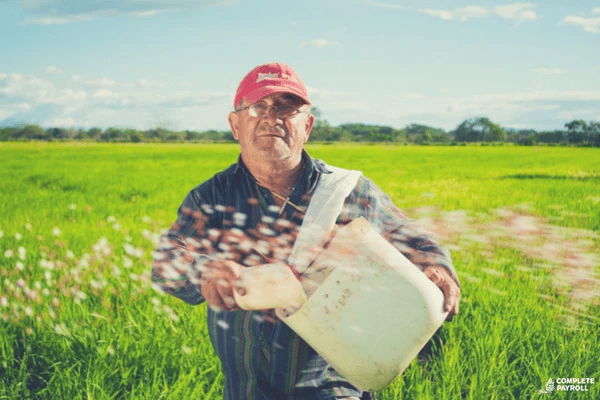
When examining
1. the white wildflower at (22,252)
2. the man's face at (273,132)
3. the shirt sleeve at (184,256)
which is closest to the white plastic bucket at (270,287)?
the shirt sleeve at (184,256)

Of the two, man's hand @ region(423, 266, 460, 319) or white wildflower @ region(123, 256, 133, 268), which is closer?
man's hand @ region(423, 266, 460, 319)

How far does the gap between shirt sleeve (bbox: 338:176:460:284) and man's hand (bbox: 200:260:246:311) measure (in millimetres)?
523

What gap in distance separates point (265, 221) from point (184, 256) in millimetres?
322

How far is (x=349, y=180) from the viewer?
1648 mm

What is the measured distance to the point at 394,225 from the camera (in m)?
1.77

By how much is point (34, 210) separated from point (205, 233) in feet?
19.8

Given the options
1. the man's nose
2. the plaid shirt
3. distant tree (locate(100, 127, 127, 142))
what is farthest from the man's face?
distant tree (locate(100, 127, 127, 142))

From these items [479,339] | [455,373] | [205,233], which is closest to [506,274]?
[479,339]

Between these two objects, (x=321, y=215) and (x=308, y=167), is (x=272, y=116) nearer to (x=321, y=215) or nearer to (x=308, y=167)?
(x=308, y=167)

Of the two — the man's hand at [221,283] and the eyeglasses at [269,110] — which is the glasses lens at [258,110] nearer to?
the eyeglasses at [269,110]

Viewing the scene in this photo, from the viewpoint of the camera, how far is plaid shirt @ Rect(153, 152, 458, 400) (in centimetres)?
161

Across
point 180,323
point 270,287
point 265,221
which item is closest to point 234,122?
point 265,221

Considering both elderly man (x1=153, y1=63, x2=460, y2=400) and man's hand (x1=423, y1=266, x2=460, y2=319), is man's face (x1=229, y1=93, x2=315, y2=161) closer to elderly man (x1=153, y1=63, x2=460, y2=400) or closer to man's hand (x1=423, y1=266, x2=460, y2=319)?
elderly man (x1=153, y1=63, x2=460, y2=400)

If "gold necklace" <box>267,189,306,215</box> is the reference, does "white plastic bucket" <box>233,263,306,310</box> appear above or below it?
below
